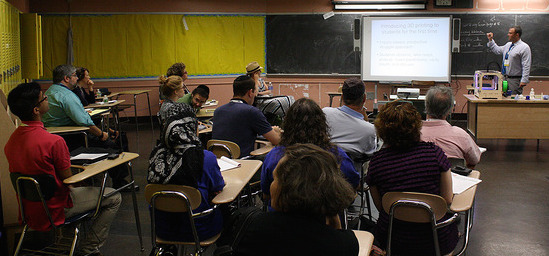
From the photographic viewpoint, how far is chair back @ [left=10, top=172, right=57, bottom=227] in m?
3.05

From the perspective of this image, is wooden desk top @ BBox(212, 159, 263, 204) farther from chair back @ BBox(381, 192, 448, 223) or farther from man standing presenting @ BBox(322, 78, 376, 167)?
chair back @ BBox(381, 192, 448, 223)

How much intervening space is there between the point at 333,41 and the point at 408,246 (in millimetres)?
7664

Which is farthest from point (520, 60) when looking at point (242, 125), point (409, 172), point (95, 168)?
point (95, 168)

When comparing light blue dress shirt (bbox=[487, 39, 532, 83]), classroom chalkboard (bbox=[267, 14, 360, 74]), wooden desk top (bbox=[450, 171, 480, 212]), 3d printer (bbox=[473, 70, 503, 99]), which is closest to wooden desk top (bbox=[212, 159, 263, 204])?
wooden desk top (bbox=[450, 171, 480, 212])

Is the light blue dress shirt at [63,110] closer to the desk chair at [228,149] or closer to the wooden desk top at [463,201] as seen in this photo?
the desk chair at [228,149]

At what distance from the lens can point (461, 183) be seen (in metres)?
3.01

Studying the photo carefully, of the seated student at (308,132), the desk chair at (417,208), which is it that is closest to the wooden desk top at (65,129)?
the seated student at (308,132)

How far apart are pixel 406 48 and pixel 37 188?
7.64 meters

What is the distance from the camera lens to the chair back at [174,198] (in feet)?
9.07

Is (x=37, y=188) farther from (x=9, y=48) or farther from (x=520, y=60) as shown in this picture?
(x=520, y=60)

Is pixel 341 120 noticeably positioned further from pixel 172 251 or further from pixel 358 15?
pixel 358 15

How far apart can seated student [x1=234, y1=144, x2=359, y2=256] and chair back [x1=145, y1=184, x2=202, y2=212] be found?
115cm

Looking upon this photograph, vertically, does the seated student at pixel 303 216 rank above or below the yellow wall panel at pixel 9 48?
below

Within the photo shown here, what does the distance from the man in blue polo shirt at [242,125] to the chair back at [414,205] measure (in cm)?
154
